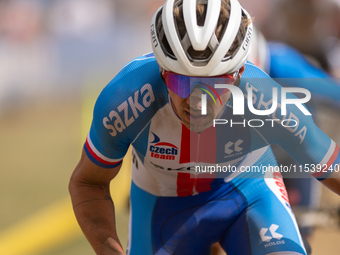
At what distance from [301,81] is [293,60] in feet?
1.20

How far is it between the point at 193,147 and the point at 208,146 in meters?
0.09

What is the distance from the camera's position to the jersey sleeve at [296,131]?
2.29m

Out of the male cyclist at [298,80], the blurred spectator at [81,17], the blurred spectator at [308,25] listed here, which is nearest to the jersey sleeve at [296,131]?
the male cyclist at [298,80]

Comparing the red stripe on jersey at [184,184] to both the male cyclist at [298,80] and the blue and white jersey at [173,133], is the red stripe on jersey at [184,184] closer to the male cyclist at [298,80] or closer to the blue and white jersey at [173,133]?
the blue and white jersey at [173,133]

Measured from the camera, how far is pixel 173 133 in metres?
2.47

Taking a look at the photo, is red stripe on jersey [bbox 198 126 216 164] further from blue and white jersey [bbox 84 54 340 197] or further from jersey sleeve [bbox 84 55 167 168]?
jersey sleeve [bbox 84 55 167 168]

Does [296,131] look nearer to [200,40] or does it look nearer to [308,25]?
[200,40]

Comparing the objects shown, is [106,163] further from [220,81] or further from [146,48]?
[146,48]

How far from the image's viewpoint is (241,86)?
92.2 inches

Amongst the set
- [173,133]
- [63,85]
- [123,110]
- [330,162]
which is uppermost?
[123,110]

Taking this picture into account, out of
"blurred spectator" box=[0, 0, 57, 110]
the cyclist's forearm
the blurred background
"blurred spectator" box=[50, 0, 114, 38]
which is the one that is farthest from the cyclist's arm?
"blurred spectator" box=[50, 0, 114, 38]

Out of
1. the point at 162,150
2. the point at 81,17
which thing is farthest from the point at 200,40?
the point at 81,17

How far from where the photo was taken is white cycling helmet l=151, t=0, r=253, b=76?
2.01 metres

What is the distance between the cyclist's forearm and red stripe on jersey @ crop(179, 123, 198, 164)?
1.55 ft
